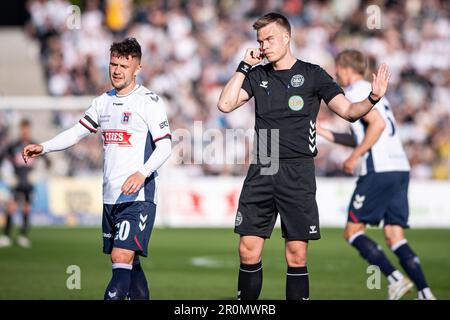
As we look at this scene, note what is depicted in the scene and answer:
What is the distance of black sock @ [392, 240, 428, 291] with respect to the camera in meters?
10.1

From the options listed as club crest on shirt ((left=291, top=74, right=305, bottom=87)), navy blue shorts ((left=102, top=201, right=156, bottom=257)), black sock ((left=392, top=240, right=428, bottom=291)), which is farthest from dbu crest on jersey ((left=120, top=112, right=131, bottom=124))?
black sock ((left=392, top=240, right=428, bottom=291))

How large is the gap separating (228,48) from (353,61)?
590 inches

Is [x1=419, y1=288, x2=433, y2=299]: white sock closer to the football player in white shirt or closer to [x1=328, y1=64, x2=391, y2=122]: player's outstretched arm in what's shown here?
[x1=328, y1=64, x2=391, y2=122]: player's outstretched arm

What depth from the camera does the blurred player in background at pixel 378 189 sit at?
407 inches

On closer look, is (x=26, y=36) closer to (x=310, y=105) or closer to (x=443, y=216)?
(x=443, y=216)

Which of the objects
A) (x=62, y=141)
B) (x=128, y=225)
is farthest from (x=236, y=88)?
(x=62, y=141)

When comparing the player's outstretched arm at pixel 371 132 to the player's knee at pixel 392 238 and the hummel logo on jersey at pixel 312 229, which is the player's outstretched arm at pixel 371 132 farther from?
the hummel logo on jersey at pixel 312 229

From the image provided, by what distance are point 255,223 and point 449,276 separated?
18.1 ft

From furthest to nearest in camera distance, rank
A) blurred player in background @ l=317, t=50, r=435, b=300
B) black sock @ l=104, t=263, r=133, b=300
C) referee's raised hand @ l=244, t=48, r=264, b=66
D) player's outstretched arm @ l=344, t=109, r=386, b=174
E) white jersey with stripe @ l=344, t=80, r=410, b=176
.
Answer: white jersey with stripe @ l=344, t=80, r=410, b=176
blurred player in background @ l=317, t=50, r=435, b=300
player's outstretched arm @ l=344, t=109, r=386, b=174
referee's raised hand @ l=244, t=48, r=264, b=66
black sock @ l=104, t=263, r=133, b=300

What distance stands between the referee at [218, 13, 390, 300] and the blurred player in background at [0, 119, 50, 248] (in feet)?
32.5

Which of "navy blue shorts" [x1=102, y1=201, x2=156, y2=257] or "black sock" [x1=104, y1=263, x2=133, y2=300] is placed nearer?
"black sock" [x1=104, y1=263, x2=133, y2=300]

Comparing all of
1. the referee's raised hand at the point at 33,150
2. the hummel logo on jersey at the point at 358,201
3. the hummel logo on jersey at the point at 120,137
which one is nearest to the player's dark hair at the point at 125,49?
the hummel logo on jersey at the point at 120,137

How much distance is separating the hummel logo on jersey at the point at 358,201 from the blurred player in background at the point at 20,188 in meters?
8.32

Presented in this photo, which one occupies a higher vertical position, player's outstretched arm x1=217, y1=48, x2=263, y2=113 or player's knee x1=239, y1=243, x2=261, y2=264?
player's outstretched arm x1=217, y1=48, x2=263, y2=113
